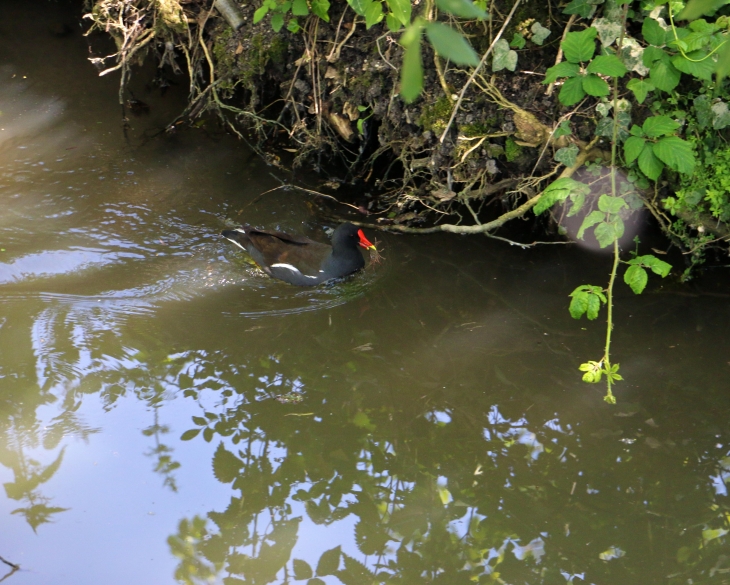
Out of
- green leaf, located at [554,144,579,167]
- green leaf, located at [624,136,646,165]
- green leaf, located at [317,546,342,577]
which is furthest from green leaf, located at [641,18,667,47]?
green leaf, located at [317,546,342,577]

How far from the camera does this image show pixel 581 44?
138 inches

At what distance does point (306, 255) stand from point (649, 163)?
2.38 meters

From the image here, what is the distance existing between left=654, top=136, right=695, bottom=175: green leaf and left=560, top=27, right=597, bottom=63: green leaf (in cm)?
60

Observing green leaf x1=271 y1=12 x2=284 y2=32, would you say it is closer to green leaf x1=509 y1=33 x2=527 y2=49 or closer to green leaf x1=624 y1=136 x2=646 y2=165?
green leaf x1=509 y1=33 x2=527 y2=49

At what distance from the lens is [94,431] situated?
3.25 metres

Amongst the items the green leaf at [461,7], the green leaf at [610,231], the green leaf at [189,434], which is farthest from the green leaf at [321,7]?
the green leaf at [461,7]

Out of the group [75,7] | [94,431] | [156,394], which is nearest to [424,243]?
[156,394]

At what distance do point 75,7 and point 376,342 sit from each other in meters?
6.30

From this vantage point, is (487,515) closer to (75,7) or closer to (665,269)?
(665,269)

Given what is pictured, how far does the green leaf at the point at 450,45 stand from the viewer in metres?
0.76

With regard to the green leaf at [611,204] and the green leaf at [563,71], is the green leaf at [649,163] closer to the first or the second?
the green leaf at [611,204]

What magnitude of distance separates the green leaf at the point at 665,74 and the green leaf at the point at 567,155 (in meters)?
0.66

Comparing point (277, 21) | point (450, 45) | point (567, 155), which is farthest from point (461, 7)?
point (277, 21)

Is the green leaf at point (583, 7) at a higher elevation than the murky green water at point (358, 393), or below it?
higher
